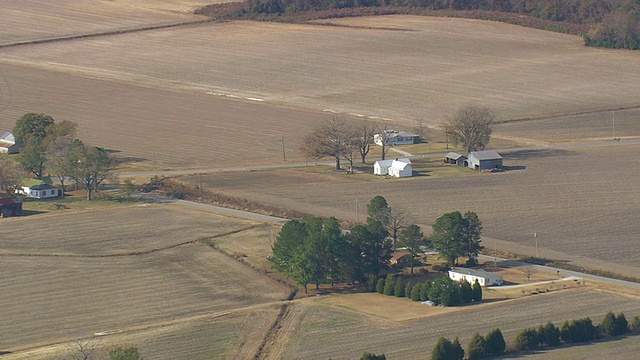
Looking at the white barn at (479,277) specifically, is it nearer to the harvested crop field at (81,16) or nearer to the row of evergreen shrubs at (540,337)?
the row of evergreen shrubs at (540,337)

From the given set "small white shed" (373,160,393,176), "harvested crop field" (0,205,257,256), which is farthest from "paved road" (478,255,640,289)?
"small white shed" (373,160,393,176)

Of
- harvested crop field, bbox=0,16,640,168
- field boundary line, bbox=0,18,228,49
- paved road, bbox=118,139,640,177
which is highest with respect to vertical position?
field boundary line, bbox=0,18,228,49

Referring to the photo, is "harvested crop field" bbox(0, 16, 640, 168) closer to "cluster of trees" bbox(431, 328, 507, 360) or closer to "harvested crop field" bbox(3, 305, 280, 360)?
"harvested crop field" bbox(3, 305, 280, 360)

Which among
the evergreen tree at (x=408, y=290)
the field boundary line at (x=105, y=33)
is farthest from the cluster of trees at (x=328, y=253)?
the field boundary line at (x=105, y=33)

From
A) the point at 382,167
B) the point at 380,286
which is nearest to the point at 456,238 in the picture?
the point at 380,286

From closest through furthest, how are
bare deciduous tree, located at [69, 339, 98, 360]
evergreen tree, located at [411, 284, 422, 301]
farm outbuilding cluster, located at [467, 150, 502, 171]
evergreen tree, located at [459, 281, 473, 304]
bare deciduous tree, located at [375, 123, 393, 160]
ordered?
1. bare deciduous tree, located at [69, 339, 98, 360]
2. evergreen tree, located at [459, 281, 473, 304]
3. evergreen tree, located at [411, 284, 422, 301]
4. farm outbuilding cluster, located at [467, 150, 502, 171]
5. bare deciduous tree, located at [375, 123, 393, 160]

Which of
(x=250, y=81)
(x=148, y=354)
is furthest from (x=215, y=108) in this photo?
(x=148, y=354)
